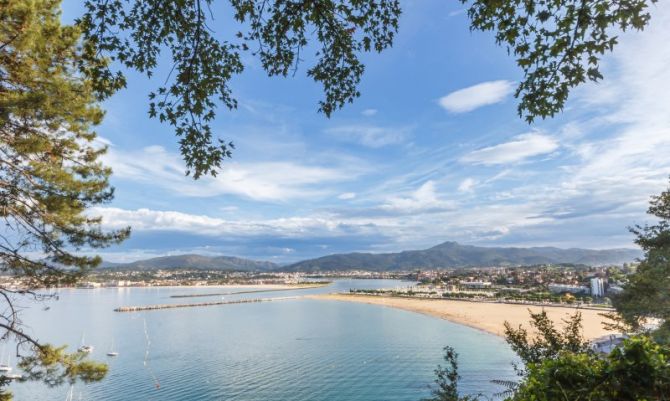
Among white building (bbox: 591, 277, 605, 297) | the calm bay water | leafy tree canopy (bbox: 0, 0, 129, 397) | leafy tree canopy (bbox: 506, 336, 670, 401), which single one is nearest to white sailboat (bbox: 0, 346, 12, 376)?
the calm bay water

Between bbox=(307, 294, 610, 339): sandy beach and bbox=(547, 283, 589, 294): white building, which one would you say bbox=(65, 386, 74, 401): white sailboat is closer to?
bbox=(307, 294, 610, 339): sandy beach

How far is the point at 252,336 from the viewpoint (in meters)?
59.6

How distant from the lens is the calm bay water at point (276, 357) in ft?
108


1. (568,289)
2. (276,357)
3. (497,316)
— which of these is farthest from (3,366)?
(568,289)

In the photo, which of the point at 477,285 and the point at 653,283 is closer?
the point at 653,283

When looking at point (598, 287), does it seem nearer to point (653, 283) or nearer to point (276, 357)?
point (276, 357)

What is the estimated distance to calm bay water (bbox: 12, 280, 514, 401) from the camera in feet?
108

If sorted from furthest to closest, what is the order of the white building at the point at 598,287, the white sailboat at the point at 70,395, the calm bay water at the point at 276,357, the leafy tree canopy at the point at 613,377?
the white building at the point at 598,287 < the calm bay water at the point at 276,357 < the white sailboat at the point at 70,395 < the leafy tree canopy at the point at 613,377

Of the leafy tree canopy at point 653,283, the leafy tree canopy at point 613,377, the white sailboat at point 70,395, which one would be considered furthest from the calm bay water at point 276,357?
the leafy tree canopy at point 613,377

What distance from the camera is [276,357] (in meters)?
45.3

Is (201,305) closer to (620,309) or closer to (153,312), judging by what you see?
(153,312)

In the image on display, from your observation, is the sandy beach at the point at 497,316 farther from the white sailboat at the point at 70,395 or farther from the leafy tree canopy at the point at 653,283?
the white sailboat at the point at 70,395

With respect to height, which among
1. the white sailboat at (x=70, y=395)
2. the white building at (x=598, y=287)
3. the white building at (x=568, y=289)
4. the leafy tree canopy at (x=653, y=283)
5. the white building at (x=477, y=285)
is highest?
the leafy tree canopy at (x=653, y=283)

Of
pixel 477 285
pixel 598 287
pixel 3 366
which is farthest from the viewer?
pixel 477 285
